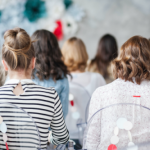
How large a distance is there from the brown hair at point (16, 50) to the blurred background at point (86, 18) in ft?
7.04

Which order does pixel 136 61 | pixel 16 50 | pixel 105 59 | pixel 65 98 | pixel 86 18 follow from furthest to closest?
pixel 86 18 → pixel 105 59 → pixel 65 98 → pixel 136 61 → pixel 16 50

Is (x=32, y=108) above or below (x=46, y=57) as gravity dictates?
below

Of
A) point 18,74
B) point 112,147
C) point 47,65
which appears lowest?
point 112,147

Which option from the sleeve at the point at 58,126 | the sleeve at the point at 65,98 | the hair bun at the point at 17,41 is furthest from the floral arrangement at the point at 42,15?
the sleeve at the point at 58,126

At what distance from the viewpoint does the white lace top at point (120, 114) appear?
26.2 inches

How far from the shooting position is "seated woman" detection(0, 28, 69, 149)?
0.73 m

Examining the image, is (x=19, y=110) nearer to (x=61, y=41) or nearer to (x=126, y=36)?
(x=61, y=41)

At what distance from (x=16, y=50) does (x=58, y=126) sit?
35 cm

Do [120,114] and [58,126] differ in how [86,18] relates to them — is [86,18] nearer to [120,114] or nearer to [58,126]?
[58,126]

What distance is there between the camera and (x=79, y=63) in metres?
1.71

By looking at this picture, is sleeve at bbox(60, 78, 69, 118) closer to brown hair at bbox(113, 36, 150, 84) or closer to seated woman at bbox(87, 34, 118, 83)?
brown hair at bbox(113, 36, 150, 84)

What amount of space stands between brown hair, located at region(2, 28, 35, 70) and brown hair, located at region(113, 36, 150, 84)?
0.40m

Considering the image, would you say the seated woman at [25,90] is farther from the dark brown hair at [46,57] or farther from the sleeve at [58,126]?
the dark brown hair at [46,57]

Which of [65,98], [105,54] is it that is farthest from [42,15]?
[65,98]
